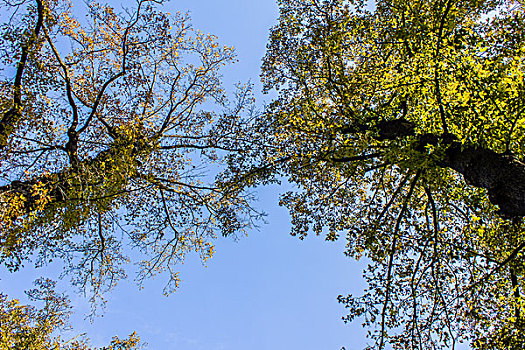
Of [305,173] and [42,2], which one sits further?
[305,173]

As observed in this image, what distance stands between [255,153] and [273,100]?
74.6 inches

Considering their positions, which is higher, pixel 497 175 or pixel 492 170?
pixel 492 170

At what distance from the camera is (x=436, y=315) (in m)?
8.51

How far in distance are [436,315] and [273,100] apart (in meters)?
7.54

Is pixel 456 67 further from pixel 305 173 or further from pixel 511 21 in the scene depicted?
pixel 305 173

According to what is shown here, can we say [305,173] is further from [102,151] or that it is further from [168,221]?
[102,151]

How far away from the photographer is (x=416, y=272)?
9.14 m

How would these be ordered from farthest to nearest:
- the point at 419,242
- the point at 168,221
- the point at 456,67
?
the point at 168,221
the point at 419,242
the point at 456,67

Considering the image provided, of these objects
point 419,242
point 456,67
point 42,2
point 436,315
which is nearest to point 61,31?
point 42,2

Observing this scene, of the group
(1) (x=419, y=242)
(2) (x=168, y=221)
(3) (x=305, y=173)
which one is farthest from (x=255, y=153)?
(1) (x=419, y=242)

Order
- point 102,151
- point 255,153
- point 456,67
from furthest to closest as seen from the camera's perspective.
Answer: point 255,153
point 102,151
point 456,67

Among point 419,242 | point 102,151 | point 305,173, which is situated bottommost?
point 419,242

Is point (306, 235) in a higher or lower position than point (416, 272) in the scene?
higher

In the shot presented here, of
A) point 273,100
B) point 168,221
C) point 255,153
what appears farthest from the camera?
point 168,221
